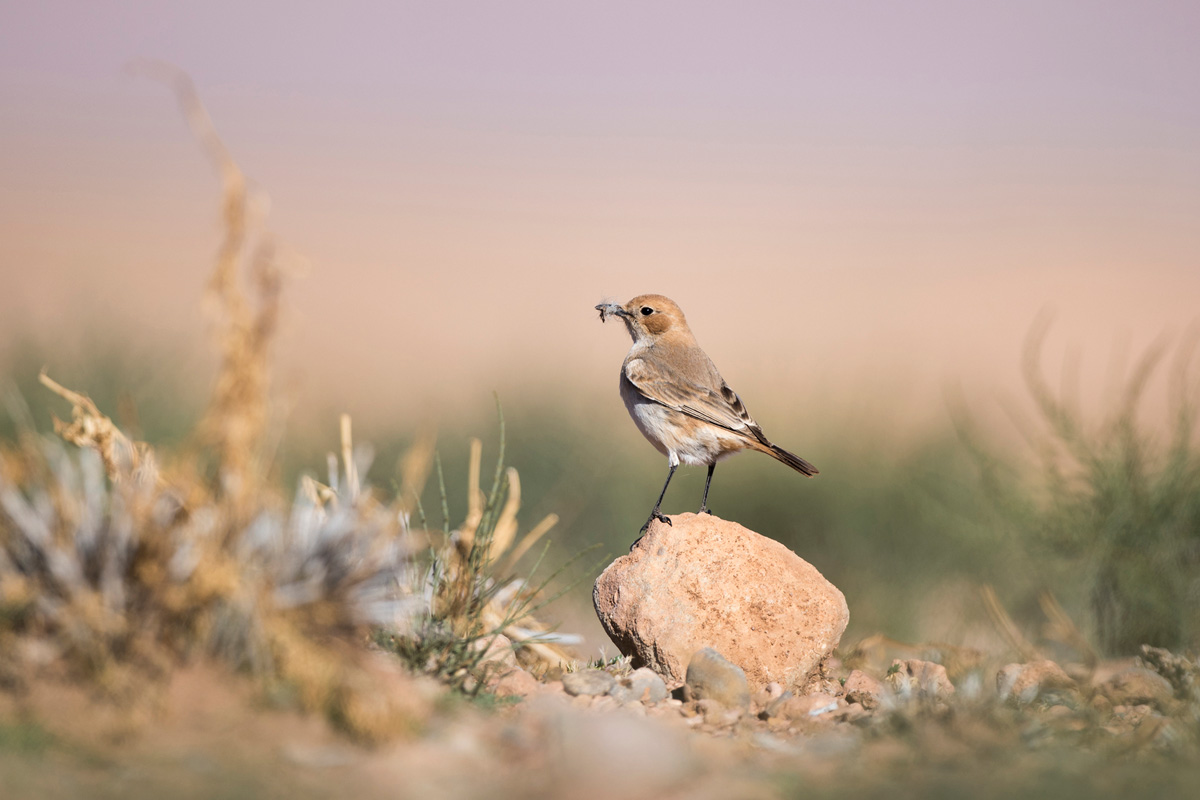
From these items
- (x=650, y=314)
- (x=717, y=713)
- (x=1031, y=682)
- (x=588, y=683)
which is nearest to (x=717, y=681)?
(x=717, y=713)

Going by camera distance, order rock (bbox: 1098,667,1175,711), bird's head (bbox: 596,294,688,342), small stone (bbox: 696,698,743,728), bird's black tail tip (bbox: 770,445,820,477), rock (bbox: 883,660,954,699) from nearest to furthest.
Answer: rock (bbox: 883,660,954,699) → small stone (bbox: 696,698,743,728) → rock (bbox: 1098,667,1175,711) → bird's black tail tip (bbox: 770,445,820,477) → bird's head (bbox: 596,294,688,342)

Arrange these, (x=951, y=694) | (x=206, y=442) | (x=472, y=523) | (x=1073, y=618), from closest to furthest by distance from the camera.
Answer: (x=206, y=442) < (x=951, y=694) < (x=472, y=523) < (x=1073, y=618)

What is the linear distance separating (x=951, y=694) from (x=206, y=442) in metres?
3.06

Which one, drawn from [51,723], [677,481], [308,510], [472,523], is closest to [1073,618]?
[677,481]

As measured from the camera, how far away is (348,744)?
3.42 meters

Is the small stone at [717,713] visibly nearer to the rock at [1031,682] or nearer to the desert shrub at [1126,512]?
the rock at [1031,682]

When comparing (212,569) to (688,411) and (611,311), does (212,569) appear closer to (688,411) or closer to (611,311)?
(688,411)

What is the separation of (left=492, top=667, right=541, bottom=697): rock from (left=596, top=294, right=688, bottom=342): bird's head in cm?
296

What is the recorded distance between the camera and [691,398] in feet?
20.8

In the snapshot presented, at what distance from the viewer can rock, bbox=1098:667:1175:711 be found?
4.71 meters

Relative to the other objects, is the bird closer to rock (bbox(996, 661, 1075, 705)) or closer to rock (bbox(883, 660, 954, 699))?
rock (bbox(883, 660, 954, 699))

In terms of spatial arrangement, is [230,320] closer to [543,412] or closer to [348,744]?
[348,744]

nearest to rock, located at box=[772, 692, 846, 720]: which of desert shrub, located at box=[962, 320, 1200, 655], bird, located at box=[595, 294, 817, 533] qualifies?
bird, located at box=[595, 294, 817, 533]

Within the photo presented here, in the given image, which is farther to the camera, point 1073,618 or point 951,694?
point 1073,618
